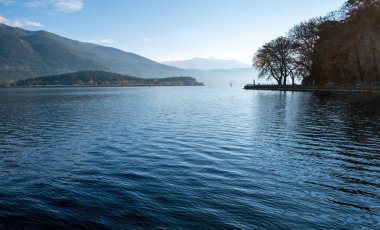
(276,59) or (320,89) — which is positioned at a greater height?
(276,59)

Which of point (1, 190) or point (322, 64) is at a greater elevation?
point (322, 64)

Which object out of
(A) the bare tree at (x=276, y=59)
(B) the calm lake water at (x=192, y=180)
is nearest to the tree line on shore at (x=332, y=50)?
(A) the bare tree at (x=276, y=59)

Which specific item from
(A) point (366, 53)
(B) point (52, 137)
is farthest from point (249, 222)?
(A) point (366, 53)

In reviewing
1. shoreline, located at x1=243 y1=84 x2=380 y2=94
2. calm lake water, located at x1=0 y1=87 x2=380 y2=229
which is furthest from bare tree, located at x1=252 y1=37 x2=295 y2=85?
calm lake water, located at x1=0 y1=87 x2=380 y2=229

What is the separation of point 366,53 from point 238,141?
8900 cm

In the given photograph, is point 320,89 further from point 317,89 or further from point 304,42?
point 304,42

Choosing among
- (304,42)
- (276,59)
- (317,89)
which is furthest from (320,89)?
(276,59)

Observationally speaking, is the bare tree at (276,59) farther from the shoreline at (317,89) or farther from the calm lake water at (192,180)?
the calm lake water at (192,180)

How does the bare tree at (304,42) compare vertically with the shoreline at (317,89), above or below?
above

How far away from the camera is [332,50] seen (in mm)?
99750

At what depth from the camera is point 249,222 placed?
408 inches

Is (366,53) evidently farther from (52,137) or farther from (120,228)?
(120,228)

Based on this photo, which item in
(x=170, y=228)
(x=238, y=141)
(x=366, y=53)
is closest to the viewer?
(x=170, y=228)

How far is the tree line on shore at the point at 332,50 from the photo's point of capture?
91562mm
